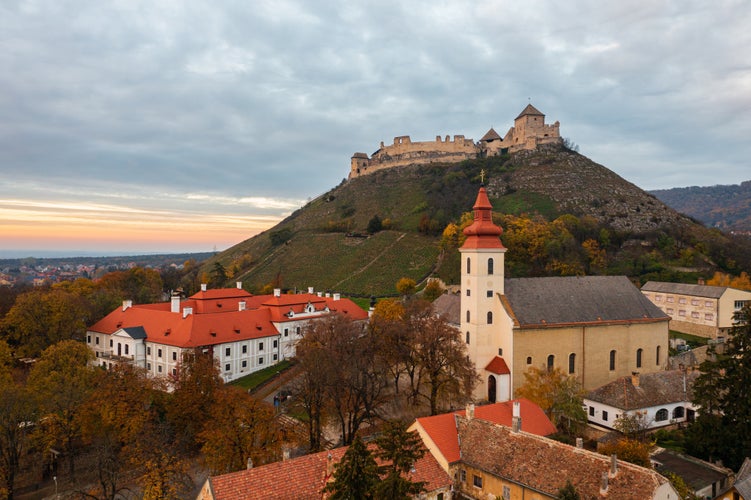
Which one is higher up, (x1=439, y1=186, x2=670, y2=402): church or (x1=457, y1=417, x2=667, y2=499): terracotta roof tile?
(x1=439, y1=186, x2=670, y2=402): church

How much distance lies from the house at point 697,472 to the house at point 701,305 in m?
37.2

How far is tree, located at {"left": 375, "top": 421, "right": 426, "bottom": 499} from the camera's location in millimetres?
17594

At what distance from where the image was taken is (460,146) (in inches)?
5655

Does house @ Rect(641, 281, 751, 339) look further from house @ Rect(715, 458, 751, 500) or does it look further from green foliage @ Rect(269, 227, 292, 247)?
green foliage @ Rect(269, 227, 292, 247)

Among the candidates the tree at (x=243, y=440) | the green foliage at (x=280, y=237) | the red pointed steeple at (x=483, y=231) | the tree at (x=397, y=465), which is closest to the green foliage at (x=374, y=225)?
the green foliage at (x=280, y=237)

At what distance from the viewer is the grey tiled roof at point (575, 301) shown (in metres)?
43.3

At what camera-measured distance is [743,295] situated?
6178 cm

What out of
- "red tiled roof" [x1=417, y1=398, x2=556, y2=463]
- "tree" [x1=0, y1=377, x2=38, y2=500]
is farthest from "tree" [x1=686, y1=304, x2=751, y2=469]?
"tree" [x1=0, y1=377, x2=38, y2=500]

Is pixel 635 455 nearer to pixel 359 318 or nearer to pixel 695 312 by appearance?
pixel 359 318

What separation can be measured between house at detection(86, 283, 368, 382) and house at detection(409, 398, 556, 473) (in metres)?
28.2

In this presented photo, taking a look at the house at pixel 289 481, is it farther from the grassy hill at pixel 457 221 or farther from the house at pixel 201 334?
the grassy hill at pixel 457 221

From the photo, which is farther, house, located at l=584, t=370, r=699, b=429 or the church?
the church

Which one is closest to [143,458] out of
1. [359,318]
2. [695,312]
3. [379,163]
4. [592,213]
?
[359,318]

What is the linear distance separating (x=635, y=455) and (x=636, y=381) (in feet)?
43.7
